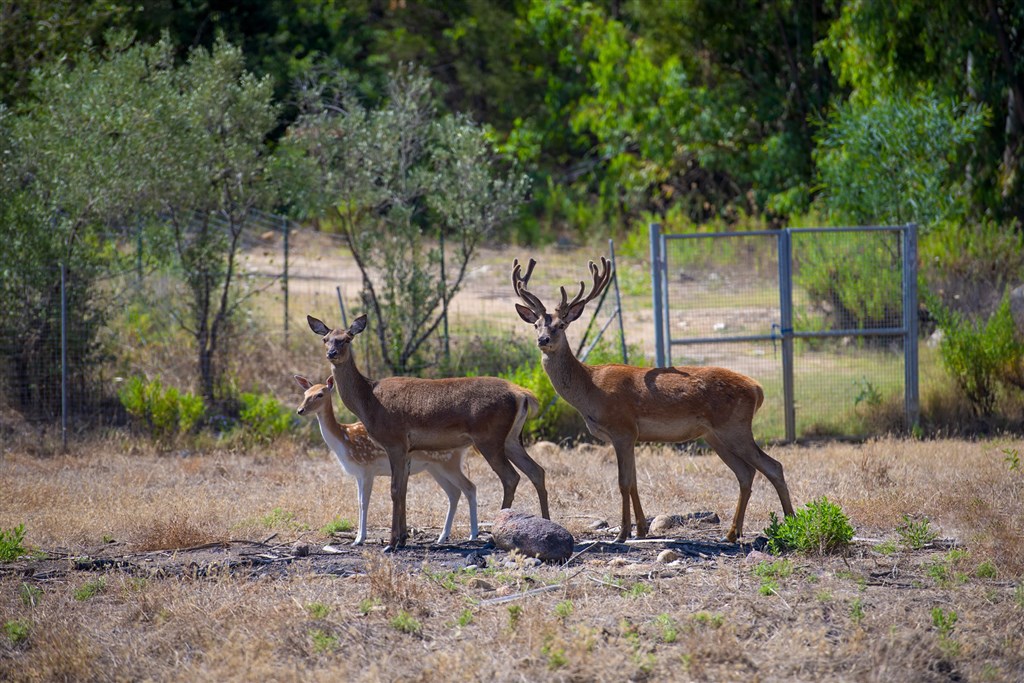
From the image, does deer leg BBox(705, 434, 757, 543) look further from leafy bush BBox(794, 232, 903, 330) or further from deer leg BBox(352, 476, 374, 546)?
leafy bush BBox(794, 232, 903, 330)

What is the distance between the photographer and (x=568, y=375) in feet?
34.5

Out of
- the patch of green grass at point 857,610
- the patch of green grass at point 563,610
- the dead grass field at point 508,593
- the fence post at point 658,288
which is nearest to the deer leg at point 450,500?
the dead grass field at point 508,593

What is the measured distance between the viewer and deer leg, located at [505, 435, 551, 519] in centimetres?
1020

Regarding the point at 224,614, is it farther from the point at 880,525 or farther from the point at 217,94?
the point at 217,94

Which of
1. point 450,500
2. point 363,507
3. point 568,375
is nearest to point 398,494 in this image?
point 363,507

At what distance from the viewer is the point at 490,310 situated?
60.6 ft

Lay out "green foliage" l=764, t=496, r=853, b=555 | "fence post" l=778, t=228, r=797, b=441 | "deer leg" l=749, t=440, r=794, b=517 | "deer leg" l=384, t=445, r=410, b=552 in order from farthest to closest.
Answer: "fence post" l=778, t=228, r=797, b=441, "deer leg" l=749, t=440, r=794, b=517, "deer leg" l=384, t=445, r=410, b=552, "green foliage" l=764, t=496, r=853, b=555

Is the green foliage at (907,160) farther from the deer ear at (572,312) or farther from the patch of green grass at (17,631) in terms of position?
the patch of green grass at (17,631)

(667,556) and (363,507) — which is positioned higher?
(363,507)

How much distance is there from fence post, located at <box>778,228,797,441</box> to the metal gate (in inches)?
0.5

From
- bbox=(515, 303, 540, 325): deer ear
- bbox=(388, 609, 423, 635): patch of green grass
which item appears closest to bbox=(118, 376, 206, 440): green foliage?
bbox=(515, 303, 540, 325): deer ear

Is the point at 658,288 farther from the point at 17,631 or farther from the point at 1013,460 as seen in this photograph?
the point at 17,631

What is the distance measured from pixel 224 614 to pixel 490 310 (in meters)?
11.1

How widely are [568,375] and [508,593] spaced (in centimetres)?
272
